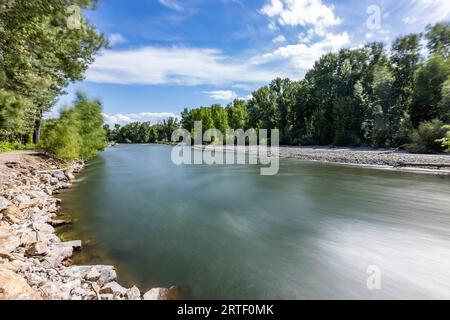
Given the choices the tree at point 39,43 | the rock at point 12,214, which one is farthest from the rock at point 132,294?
the tree at point 39,43

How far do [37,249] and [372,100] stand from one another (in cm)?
5123

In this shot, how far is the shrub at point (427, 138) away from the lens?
28.0 meters

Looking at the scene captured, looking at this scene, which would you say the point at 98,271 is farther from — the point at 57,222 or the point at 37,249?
the point at 57,222

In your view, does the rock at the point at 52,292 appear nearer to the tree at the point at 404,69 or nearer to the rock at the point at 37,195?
the rock at the point at 37,195

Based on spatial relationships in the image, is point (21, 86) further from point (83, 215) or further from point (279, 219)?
point (279, 219)

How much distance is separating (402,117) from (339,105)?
1040cm

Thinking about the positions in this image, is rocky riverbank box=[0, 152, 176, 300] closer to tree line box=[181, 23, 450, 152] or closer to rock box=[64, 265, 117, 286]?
rock box=[64, 265, 117, 286]

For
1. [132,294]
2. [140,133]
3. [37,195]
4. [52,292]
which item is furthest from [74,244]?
[140,133]

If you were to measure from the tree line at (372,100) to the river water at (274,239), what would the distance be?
1866 centimetres

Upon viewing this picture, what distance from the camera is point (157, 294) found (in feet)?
16.3

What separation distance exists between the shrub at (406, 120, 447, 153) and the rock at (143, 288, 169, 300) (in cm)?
3450

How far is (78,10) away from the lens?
8586 mm

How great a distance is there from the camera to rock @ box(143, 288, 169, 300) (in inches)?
190
